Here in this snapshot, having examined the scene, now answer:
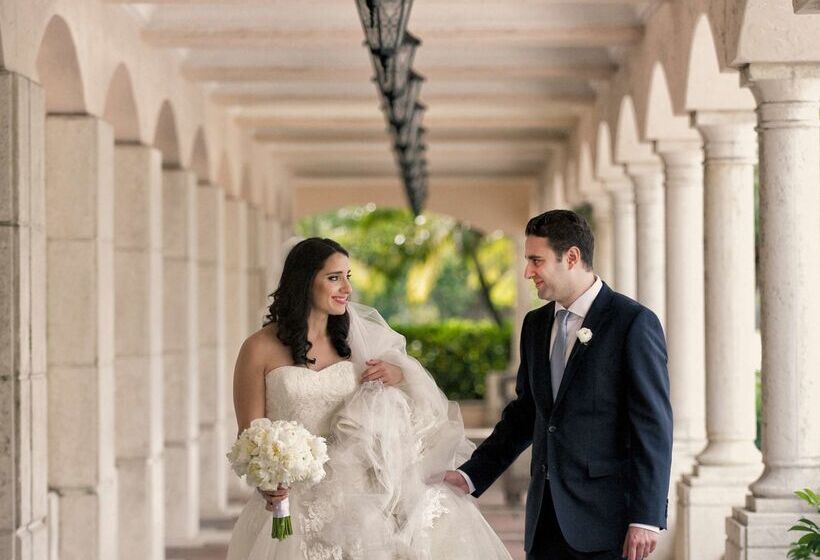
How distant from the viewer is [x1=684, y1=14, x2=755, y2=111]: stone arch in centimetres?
989

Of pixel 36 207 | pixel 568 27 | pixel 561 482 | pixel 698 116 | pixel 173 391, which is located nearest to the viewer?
pixel 561 482

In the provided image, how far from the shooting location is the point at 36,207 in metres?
7.92

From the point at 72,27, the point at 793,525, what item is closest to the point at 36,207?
the point at 72,27

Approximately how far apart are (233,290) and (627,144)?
6.06 m

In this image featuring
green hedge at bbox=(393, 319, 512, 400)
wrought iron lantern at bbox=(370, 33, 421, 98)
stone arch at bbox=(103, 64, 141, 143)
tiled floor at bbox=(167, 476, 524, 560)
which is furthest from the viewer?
green hedge at bbox=(393, 319, 512, 400)

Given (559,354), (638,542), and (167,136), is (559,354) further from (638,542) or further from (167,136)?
(167,136)

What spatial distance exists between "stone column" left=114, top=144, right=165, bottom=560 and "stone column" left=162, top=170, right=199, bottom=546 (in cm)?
174

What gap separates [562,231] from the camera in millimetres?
5203

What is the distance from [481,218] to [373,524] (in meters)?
22.0

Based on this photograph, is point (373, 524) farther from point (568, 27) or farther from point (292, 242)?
point (568, 27)

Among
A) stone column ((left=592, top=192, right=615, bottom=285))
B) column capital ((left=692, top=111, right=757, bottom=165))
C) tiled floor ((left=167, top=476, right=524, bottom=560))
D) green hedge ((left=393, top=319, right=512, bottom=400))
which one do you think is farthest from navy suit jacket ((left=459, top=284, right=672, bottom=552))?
green hedge ((left=393, top=319, right=512, bottom=400))

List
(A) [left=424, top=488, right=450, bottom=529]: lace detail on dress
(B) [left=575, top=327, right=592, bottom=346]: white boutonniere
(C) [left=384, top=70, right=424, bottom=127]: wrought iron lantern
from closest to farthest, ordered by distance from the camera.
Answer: (B) [left=575, top=327, right=592, bottom=346]: white boutonniere
(A) [left=424, top=488, right=450, bottom=529]: lace detail on dress
(C) [left=384, top=70, right=424, bottom=127]: wrought iron lantern

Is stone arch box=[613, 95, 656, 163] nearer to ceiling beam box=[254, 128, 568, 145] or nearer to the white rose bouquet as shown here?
ceiling beam box=[254, 128, 568, 145]

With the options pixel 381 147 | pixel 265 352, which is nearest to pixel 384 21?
pixel 265 352
